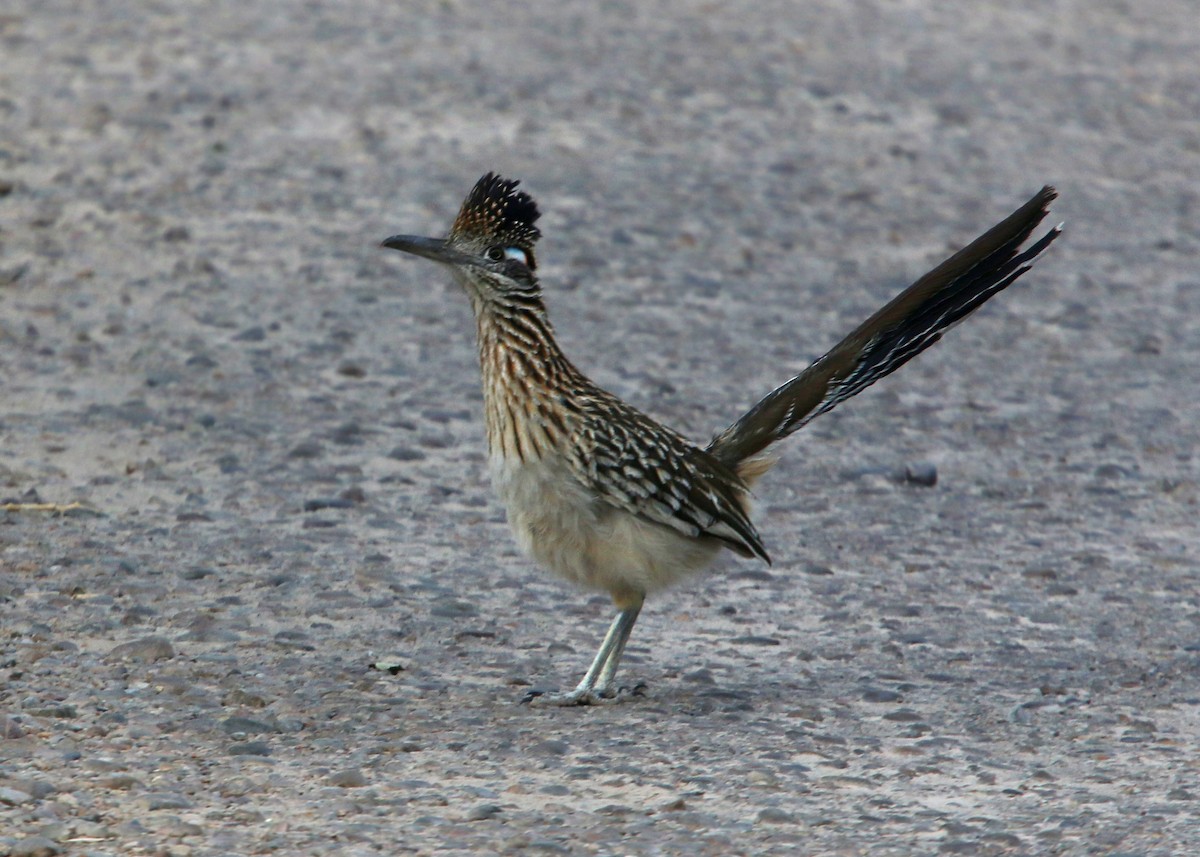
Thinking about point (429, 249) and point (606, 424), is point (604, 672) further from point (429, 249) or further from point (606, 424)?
point (429, 249)

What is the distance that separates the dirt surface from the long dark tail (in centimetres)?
73

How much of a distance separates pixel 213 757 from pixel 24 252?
5407 mm

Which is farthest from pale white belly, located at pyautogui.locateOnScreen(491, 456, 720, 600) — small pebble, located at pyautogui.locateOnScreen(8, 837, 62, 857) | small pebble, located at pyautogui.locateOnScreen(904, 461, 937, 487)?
small pebble, located at pyautogui.locateOnScreen(904, 461, 937, 487)

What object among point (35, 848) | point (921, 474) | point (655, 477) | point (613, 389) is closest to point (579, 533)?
point (655, 477)

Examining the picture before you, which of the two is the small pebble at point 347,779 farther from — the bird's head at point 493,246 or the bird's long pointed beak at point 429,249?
the bird's long pointed beak at point 429,249

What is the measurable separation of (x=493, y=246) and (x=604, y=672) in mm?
1384

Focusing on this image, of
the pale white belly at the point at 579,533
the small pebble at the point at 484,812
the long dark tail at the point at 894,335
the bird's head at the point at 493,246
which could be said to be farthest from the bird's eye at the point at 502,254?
the small pebble at the point at 484,812

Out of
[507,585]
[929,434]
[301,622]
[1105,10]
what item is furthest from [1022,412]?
[1105,10]

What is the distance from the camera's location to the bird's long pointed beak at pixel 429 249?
234 inches

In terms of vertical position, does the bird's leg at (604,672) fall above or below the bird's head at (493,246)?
below

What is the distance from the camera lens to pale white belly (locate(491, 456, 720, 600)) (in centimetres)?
559

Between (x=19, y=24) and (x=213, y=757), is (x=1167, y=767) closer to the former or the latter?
(x=213, y=757)

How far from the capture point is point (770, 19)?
45.8ft

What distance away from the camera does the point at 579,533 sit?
5.61 m
